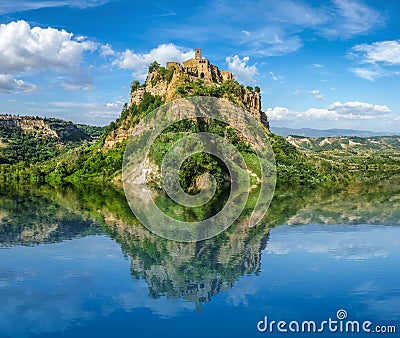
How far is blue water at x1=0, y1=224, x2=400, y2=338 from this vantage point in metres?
19.3

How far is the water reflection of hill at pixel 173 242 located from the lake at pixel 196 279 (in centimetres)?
13

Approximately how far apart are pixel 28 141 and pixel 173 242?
149459 millimetres

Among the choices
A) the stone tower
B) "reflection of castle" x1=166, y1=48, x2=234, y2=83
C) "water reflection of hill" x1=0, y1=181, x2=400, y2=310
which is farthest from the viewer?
the stone tower

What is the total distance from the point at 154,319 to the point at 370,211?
40.6m

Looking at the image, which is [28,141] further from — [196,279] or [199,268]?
[196,279]

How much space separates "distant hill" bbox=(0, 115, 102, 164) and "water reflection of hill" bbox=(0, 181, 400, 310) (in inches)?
3020

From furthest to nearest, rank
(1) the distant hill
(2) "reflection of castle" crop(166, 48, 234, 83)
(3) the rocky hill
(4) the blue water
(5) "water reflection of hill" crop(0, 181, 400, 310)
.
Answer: (1) the distant hill < (2) "reflection of castle" crop(166, 48, 234, 83) < (3) the rocky hill < (5) "water reflection of hill" crop(0, 181, 400, 310) < (4) the blue water

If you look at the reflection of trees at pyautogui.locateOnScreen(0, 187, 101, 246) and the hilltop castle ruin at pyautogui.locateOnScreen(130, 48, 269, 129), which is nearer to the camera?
the reflection of trees at pyautogui.locateOnScreen(0, 187, 101, 246)

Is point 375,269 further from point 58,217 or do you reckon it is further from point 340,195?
point 340,195

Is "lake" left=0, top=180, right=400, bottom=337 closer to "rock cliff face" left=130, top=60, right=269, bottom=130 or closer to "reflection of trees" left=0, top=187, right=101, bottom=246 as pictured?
"reflection of trees" left=0, top=187, right=101, bottom=246

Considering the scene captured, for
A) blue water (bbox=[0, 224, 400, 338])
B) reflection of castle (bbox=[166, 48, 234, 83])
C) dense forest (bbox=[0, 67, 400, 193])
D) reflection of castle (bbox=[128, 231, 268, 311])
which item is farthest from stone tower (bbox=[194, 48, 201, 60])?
blue water (bbox=[0, 224, 400, 338])

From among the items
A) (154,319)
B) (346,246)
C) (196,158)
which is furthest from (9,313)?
(196,158)

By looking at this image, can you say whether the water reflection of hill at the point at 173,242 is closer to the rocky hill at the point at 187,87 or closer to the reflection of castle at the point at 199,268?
the reflection of castle at the point at 199,268

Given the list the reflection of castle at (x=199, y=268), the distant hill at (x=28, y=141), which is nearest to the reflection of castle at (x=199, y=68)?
the distant hill at (x=28, y=141)
